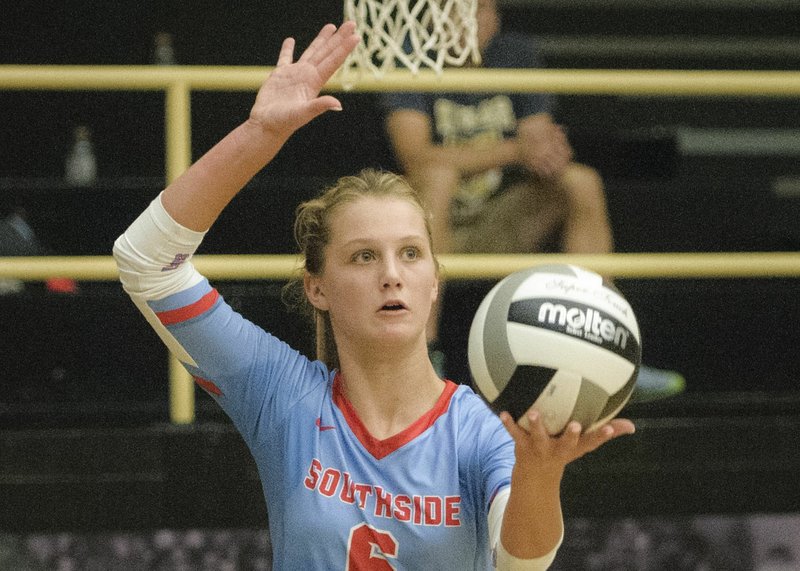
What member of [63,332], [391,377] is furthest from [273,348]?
[63,332]

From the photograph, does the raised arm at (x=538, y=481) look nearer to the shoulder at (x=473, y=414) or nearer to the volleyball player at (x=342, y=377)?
the volleyball player at (x=342, y=377)

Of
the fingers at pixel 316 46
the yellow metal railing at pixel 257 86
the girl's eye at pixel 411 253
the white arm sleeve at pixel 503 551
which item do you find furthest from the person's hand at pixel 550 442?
the yellow metal railing at pixel 257 86

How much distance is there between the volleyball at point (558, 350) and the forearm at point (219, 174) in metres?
0.46

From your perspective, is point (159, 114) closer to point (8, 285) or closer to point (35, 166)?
point (35, 166)

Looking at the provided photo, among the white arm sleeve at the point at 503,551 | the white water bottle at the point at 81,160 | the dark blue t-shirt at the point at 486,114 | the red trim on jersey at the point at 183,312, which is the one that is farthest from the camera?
the white water bottle at the point at 81,160

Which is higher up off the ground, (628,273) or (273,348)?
(628,273)

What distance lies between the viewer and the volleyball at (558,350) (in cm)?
186

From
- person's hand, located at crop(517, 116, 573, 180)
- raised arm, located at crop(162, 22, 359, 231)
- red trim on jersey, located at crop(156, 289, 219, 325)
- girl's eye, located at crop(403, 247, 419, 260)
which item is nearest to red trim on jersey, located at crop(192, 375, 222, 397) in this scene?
red trim on jersey, located at crop(156, 289, 219, 325)

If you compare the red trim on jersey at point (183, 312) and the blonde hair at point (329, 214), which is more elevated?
the blonde hair at point (329, 214)

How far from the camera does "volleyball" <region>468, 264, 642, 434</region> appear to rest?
1861 mm

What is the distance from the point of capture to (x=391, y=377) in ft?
7.44

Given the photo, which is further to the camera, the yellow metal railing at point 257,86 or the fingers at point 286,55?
the yellow metal railing at point 257,86

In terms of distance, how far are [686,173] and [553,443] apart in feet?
15.8

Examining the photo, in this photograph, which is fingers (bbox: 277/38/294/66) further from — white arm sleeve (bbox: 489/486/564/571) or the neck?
white arm sleeve (bbox: 489/486/564/571)
